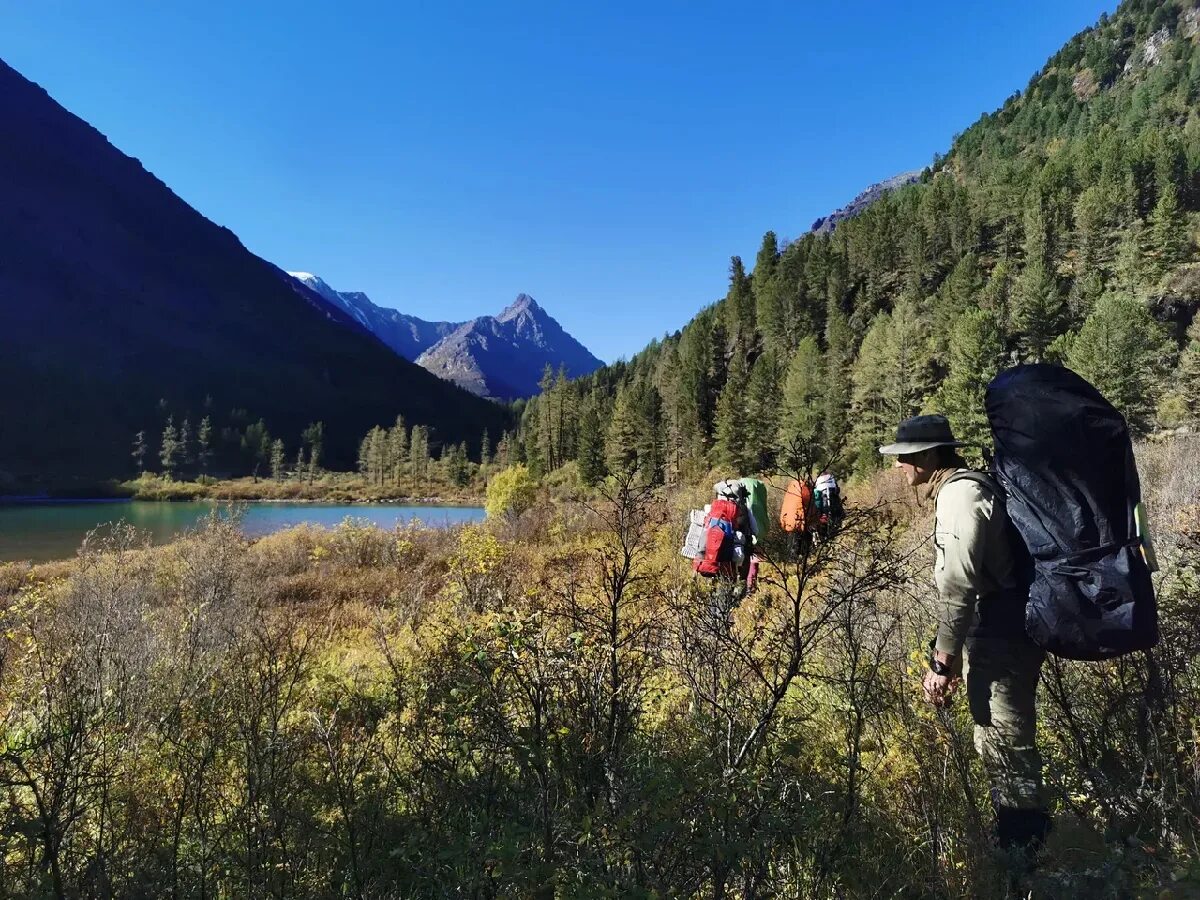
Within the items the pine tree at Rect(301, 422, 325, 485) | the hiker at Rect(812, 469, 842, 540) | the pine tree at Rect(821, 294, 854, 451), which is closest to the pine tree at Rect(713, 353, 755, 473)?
the pine tree at Rect(821, 294, 854, 451)

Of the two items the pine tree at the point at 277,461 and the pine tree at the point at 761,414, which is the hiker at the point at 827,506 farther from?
the pine tree at the point at 277,461

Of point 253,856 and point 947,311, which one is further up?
point 947,311

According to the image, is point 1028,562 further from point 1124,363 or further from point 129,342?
point 129,342

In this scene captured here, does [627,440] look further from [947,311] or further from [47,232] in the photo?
[47,232]

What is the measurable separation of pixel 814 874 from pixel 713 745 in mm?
531

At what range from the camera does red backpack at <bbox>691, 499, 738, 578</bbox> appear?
6.00m

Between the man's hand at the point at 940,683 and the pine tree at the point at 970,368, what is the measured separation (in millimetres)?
30533

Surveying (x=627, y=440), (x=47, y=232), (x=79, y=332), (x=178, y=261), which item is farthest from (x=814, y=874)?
(x=178, y=261)

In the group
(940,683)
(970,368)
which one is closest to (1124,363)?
(970,368)

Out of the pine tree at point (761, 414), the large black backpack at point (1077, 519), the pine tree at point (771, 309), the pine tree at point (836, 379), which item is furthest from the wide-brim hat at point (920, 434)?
the pine tree at point (771, 309)

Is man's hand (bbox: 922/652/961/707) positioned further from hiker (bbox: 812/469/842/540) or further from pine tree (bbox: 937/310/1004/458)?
pine tree (bbox: 937/310/1004/458)

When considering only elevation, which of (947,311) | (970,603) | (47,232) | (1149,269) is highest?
(47,232)

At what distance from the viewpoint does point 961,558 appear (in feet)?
7.40

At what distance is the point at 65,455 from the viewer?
288ft
